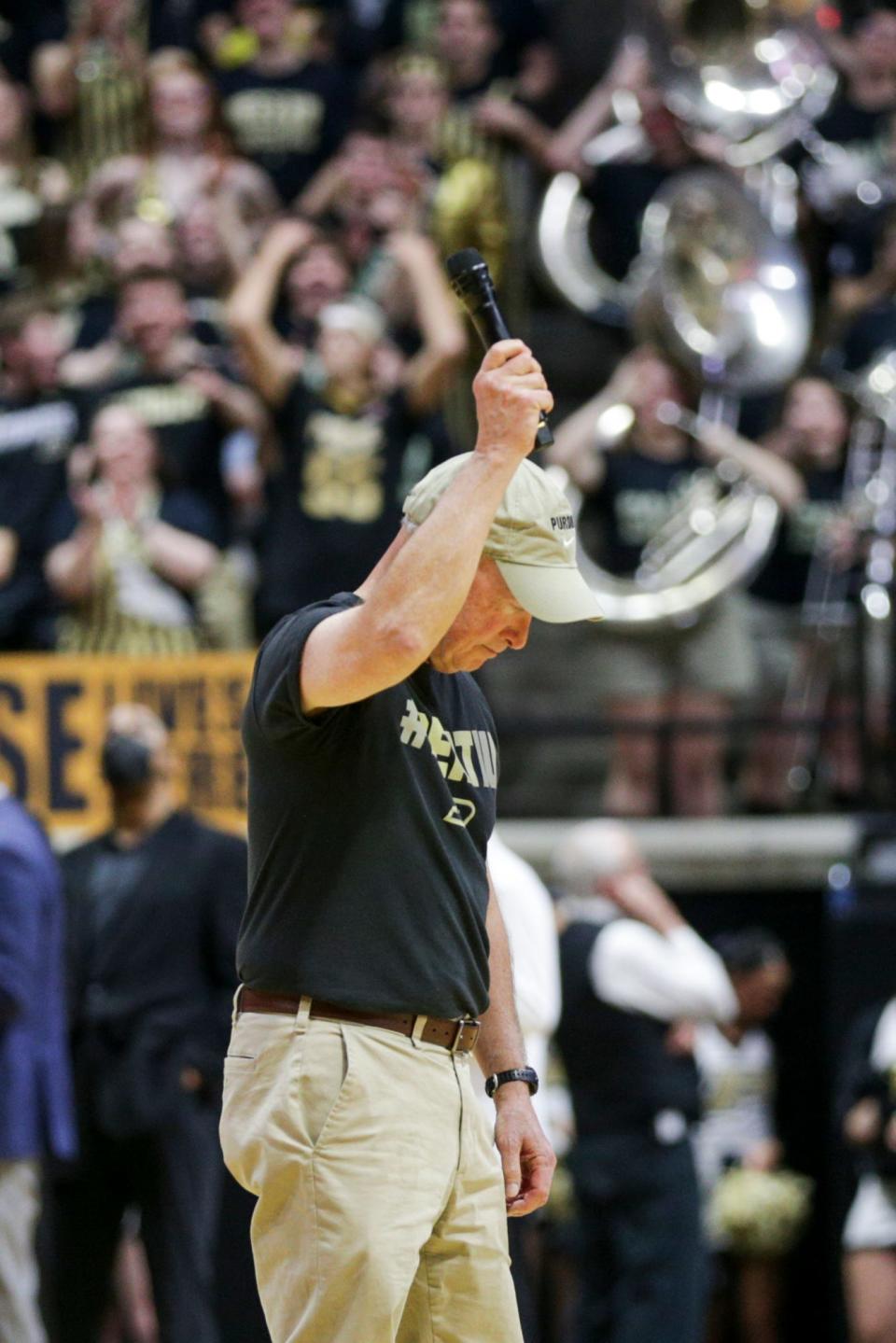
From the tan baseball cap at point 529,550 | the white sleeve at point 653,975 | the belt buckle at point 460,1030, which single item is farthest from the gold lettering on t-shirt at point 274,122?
the belt buckle at point 460,1030

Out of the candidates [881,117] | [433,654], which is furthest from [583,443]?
[433,654]

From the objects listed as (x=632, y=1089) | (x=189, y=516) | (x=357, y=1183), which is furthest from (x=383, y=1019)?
(x=189, y=516)

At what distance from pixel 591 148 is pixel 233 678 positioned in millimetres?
3847

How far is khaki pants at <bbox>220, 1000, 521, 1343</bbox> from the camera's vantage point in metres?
3.27

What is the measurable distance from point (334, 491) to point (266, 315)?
2.84ft

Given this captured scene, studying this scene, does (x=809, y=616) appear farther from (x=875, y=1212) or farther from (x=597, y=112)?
(x=875, y=1212)

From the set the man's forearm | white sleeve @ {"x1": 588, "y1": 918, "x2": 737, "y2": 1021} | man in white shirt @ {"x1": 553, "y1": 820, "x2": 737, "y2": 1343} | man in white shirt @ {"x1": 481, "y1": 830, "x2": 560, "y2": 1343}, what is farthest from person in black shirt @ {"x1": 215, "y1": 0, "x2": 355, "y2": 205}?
the man's forearm

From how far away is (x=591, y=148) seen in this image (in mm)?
10492

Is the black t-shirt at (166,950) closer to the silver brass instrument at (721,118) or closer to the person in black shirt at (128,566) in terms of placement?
the person in black shirt at (128,566)

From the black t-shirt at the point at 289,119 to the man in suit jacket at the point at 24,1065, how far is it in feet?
16.2

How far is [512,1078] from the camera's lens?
3.73 m

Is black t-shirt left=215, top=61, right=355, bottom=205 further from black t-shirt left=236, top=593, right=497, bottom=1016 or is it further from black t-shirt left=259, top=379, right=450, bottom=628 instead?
black t-shirt left=236, top=593, right=497, bottom=1016

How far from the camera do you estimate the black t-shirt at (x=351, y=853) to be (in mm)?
3324

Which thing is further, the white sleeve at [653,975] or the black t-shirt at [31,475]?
the black t-shirt at [31,475]
